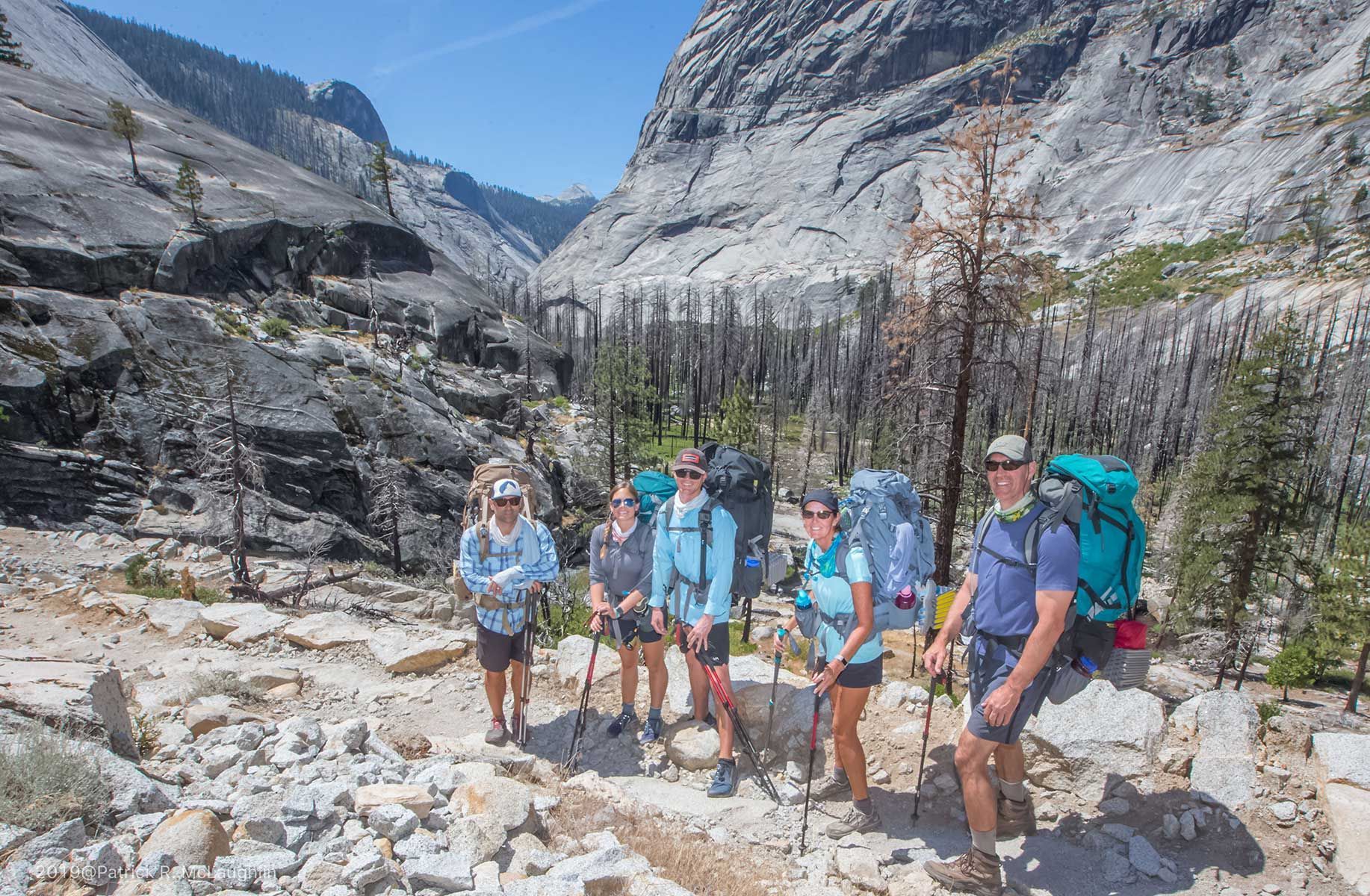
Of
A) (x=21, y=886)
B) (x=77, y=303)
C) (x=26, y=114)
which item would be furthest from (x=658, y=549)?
(x=26, y=114)

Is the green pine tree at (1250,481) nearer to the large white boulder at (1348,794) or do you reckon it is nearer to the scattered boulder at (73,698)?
the large white boulder at (1348,794)

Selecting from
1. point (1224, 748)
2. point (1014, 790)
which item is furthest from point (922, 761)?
point (1224, 748)

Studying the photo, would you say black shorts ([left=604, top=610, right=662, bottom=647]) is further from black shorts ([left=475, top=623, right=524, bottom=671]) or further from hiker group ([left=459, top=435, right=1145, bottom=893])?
black shorts ([left=475, top=623, right=524, bottom=671])

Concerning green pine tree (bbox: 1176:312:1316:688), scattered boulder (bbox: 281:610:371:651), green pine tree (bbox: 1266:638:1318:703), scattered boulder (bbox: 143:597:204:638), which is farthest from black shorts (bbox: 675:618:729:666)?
green pine tree (bbox: 1266:638:1318:703)

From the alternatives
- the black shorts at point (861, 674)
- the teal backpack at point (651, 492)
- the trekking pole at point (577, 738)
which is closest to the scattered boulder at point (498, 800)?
the trekking pole at point (577, 738)

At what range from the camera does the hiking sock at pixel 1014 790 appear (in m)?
4.19

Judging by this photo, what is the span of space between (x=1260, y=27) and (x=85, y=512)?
6554 inches

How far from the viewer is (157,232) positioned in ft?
90.4

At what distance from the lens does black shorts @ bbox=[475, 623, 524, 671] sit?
5.26 m

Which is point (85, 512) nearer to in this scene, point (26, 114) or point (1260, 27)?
point (26, 114)

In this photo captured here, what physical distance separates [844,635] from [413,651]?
5277mm

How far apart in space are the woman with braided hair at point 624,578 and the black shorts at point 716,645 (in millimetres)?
466

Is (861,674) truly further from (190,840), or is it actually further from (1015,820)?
(190,840)

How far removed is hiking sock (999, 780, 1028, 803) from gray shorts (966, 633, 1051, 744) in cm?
81
